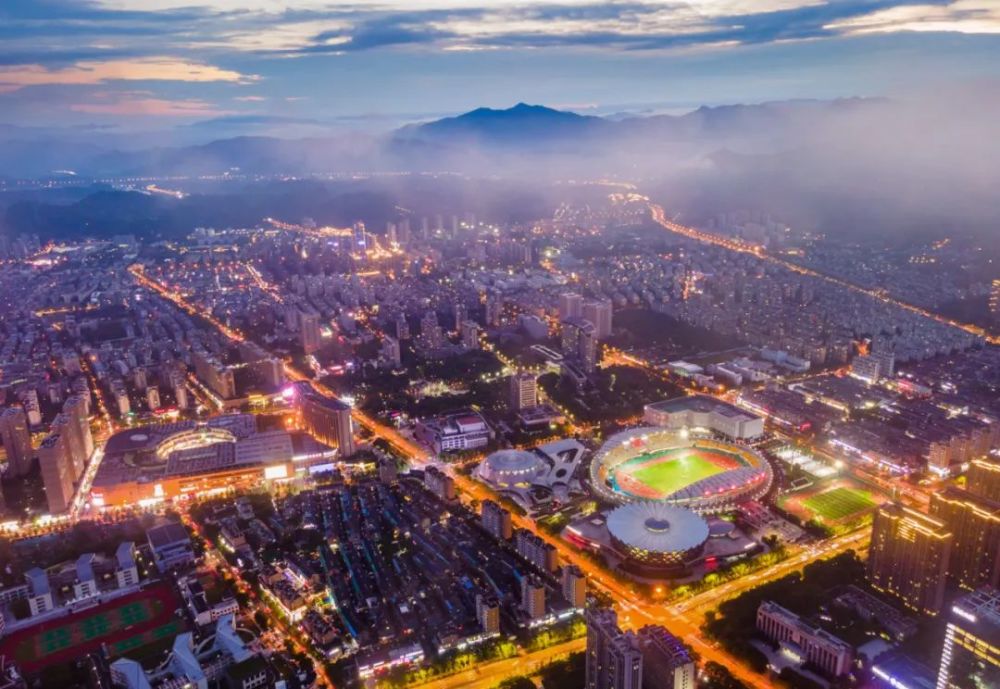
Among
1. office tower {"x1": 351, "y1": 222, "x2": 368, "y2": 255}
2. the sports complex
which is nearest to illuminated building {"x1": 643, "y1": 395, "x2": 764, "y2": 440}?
the sports complex

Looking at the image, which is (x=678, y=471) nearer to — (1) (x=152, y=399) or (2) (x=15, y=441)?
(1) (x=152, y=399)

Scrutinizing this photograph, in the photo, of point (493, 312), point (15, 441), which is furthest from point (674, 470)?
point (15, 441)

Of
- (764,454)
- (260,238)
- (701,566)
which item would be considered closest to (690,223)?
(260,238)

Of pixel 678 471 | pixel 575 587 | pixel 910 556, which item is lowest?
pixel 678 471

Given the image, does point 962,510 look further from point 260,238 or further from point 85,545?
point 260,238

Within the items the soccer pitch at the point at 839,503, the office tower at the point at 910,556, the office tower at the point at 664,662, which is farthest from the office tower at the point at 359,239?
the office tower at the point at 664,662

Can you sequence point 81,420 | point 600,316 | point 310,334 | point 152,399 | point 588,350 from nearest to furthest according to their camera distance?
point 81,420 < point 152,399 < point 588,350 < point 310,334 < point 600,316
